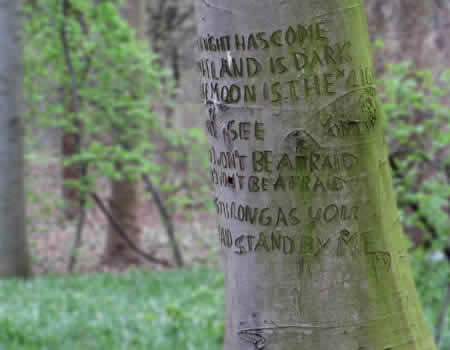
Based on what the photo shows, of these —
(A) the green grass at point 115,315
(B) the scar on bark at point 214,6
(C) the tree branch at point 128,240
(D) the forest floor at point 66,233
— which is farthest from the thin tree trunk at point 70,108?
(B) the scar on bark at point 214,6

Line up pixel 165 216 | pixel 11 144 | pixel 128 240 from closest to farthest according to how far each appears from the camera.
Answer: pixel 11 144, pixel 165 216, pixel 128 240

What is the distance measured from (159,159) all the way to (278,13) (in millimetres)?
10144

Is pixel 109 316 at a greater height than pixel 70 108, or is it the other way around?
pixel 70 108

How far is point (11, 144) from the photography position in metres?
8.16

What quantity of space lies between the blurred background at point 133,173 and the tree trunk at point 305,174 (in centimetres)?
244

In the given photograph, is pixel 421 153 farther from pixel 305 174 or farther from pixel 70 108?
pixel 70 108

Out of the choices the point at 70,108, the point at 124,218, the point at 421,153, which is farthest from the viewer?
the point at 124,218

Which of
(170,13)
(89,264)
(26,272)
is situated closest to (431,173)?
(26,272)

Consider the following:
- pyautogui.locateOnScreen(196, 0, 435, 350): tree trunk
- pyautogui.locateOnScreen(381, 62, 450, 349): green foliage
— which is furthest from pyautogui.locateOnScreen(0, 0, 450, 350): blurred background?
pyautogui.locateOnScreen(196, 0, 435, 350): tree trunk

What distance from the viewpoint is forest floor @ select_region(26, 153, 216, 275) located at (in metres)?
10.6

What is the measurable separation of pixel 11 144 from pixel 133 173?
7.86ft

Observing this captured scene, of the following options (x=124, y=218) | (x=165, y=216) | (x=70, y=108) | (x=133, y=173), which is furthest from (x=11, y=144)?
(x=124, y=218)

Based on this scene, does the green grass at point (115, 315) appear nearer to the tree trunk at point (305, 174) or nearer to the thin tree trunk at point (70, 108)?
the tree trunk at point (305, 174)

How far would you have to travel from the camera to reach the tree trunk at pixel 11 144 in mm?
8008
